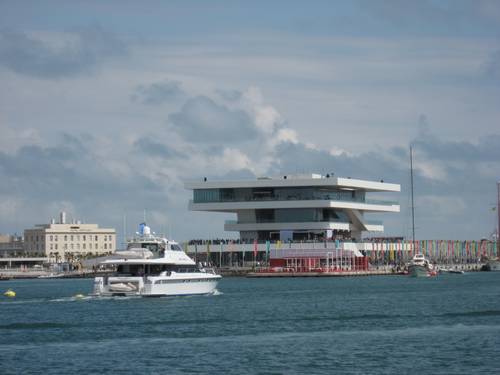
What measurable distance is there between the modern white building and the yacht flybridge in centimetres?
8175

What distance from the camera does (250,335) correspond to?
62875mm

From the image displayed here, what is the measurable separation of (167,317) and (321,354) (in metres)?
20.9

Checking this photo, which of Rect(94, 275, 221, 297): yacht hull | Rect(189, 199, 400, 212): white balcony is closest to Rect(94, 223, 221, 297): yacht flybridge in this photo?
Rect(94, 275, 221, 297): yacht hull

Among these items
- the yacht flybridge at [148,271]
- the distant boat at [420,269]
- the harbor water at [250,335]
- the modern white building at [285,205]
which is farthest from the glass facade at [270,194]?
the yacht flybridge at [148,271]

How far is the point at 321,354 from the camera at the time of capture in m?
54.2

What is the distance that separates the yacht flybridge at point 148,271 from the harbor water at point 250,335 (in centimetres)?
117

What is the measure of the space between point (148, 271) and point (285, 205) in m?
84.7

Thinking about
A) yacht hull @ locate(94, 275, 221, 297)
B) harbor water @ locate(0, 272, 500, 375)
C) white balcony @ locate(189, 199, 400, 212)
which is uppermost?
white balcony @ locate(189, 199, 400, 212)

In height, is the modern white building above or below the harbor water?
above

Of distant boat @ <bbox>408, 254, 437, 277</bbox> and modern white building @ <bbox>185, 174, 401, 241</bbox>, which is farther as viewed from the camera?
modern white building @ <bbox>185, 174, 401, 241</bbox>

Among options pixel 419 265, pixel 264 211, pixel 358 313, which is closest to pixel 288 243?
pixel 264 211

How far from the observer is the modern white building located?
567 ft

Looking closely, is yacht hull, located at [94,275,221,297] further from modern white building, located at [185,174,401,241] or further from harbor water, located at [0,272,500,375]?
modern white building, located at [185,174,401,241]

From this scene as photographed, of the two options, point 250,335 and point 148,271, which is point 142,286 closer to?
point 148,271
